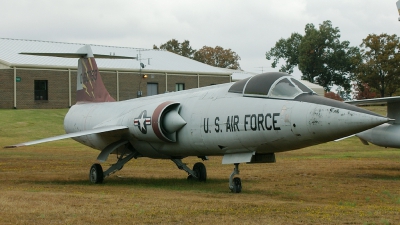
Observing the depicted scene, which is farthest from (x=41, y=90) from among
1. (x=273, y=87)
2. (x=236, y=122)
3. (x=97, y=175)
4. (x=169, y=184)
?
(x=273, y=87)

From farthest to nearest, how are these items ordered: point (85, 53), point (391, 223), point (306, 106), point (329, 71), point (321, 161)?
point (329, 71), point (321, 161), point (85, 53), point (306, 106), point (391, 223)

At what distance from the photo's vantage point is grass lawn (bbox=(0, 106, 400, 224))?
383 inches

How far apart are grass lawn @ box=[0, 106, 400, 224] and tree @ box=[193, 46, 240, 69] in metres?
84.5

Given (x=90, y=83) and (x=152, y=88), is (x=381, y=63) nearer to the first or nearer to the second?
(x=152, y=88)

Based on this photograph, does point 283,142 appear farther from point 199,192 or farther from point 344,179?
point 344,179

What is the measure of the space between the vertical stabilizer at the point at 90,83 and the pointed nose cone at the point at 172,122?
5305 mm

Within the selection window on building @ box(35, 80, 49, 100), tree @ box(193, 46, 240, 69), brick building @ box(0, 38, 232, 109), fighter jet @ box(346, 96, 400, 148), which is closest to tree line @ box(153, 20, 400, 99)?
tree @ box(193, 46, 240, 69)

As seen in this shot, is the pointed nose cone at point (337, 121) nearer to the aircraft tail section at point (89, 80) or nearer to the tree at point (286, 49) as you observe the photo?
the aircraft tail section at point (89, 80)

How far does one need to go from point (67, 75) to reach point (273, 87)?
4017 centimetres

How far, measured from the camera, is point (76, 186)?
607 inches

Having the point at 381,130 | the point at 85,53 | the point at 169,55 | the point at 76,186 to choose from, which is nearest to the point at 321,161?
the point at 381,130

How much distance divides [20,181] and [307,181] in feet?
24.5

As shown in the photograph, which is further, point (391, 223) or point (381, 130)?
point (381, 130)

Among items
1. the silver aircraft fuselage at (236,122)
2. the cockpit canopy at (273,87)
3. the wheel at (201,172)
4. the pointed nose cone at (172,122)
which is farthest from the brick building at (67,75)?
the cockpit canopy at (273,87)
